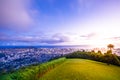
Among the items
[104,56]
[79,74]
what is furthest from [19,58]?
[79,74]

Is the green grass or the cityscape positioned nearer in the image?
the green grass

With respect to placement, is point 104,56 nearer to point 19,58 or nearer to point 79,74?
point 79,74

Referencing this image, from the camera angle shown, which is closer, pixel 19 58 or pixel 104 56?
pixel 104 56

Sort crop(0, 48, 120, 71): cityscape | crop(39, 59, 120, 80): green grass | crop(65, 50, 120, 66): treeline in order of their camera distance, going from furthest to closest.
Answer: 1. crop(65, 50, 120, 66): treeline
2. crop(0, 48, 120, 71): cityscape
3. crop(39, 59, 120, 80): green grass

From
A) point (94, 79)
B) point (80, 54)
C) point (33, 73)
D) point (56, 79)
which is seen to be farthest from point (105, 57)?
point (33, 73)

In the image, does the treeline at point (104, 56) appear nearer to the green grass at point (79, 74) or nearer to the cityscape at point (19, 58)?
the cityscape at point (19, 58)

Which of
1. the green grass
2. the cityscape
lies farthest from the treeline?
the green grass

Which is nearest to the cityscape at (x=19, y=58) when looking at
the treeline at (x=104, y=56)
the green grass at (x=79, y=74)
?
the treeline at (x=104, y=56)

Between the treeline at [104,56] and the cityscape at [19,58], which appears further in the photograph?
the treeline at [104,56]

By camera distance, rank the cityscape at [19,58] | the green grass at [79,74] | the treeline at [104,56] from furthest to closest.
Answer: the treeline at [104,56] → the cityscape at [19,58] → the green grass at [79,74]

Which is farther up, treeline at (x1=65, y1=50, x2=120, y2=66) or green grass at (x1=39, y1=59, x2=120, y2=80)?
treeline at (x1=65, y1=50, x2=120, y2=66)

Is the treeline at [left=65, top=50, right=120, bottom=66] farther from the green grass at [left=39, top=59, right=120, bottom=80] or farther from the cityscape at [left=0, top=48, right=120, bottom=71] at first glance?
the green grass at [left=39, top=59, right=120, bottom=80]
